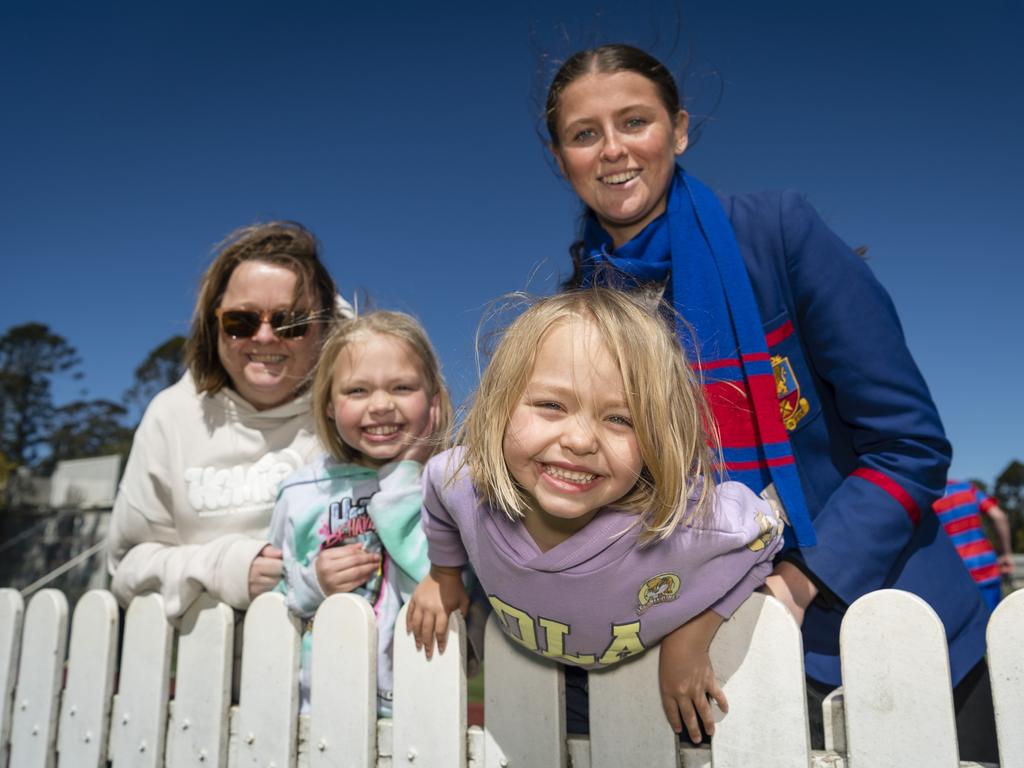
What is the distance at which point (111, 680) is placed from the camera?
101 inches

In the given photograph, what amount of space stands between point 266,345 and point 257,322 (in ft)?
0.30

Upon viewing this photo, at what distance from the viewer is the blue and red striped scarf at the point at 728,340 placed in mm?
1732

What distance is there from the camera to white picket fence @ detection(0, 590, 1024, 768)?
1428mm

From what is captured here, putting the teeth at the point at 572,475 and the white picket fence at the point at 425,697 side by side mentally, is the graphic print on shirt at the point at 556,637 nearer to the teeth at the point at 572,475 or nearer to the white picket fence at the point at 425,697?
the white picket fence at the point at 425,697

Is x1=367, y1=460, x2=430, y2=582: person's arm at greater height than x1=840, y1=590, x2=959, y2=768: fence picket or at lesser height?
greater

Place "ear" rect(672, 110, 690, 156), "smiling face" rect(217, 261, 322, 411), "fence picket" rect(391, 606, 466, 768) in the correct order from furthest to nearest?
"smiling face" rect(217, 261, 322, 411), "ear" rect(672, 110, 690, 156), "fence picket" rect(391, 606, 466, 768)

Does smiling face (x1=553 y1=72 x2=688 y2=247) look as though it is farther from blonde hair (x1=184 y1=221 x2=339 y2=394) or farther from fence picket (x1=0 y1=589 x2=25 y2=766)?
fence picket (x1=0 y1=589 x2=25 y2=766)

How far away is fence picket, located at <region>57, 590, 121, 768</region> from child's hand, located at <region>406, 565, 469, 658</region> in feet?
4.56

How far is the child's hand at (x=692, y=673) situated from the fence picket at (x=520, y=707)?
0.29 metres

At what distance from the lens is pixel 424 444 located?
7.89ft

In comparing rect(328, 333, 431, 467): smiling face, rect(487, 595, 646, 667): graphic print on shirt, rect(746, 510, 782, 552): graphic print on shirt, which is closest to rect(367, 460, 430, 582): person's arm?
rect(328, 333, 431, 467): smiling face

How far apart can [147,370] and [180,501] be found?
141 ft

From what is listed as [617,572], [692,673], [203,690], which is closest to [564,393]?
[617,572]

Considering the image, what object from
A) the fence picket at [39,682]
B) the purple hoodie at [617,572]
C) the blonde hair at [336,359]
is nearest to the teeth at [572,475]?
the purple hoodie at [617,572]
